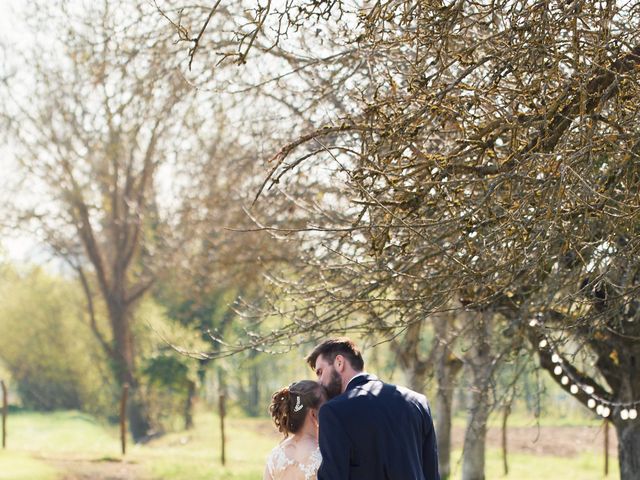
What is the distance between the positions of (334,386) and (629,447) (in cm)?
531

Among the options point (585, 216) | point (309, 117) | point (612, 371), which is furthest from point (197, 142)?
point (585, 216)

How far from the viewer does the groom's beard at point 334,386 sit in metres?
5.71

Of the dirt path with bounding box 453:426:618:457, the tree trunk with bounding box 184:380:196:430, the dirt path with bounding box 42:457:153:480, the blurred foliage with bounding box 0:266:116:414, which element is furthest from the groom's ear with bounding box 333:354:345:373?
the blurred foliage with bounding box 0:266:116:414

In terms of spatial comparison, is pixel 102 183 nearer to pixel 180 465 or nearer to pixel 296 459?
pixel 180 465

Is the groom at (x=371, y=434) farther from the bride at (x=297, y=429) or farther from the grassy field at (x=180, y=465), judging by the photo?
the grassy field at (x=180, y=465)

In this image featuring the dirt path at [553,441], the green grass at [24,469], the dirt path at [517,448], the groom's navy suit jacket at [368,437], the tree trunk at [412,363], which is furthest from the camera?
the dirt path at [553,441]

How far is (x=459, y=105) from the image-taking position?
22.1 ft

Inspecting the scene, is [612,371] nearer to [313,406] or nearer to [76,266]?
[313,406]

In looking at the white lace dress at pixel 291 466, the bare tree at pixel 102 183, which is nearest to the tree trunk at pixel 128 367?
the bare tree at pixel 102 183

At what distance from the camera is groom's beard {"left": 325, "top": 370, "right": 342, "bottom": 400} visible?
571 centimetres

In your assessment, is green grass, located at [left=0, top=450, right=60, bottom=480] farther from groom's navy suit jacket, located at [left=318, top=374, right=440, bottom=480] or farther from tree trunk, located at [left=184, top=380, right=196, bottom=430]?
tree trunk, located at [left=184, top=380, right=196, bottom=430]

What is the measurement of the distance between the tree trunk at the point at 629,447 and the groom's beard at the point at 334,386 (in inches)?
201

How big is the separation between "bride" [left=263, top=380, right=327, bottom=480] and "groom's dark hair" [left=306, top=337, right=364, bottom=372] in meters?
0.33

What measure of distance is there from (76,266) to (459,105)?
32074 millimetres
